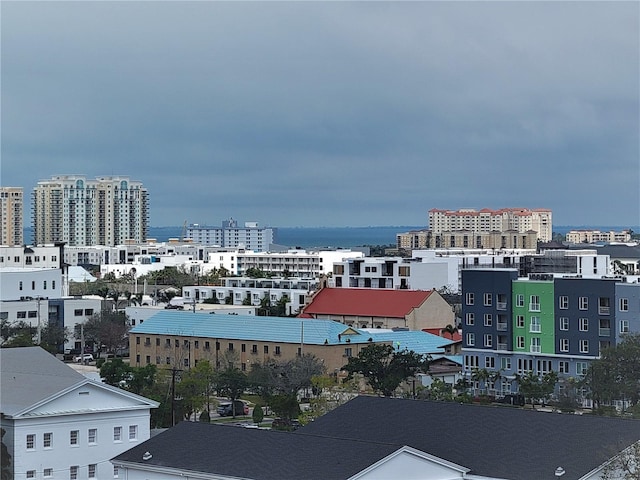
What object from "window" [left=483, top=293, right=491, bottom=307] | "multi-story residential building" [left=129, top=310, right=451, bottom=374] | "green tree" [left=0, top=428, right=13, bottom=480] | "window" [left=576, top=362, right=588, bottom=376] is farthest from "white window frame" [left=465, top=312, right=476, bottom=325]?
"green tree" [left=0, top=428, right=13, bottom=480]

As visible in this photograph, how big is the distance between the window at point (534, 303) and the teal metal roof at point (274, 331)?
17.3 feet

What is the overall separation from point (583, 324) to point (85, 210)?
113 m

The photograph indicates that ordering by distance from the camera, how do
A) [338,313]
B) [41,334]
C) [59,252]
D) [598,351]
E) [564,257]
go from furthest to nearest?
[59,252]
[564,257]
[338,313]
[41,334]
[598,351]

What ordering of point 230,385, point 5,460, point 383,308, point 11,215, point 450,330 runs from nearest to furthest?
1. point 5,460
2. point 230,385
3. point 450,330
4. point 383,308
5. point 11,215

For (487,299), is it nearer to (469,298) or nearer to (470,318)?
(469,298)

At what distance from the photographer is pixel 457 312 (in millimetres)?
51000

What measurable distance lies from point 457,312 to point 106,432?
29.3 meters

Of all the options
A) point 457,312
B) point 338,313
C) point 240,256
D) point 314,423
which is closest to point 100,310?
point 338,313

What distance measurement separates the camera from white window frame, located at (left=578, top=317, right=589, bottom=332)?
1385 inches

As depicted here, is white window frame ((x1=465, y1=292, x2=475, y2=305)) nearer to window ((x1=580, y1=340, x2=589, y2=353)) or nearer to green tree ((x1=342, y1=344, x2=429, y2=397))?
green tree ((x1=342, y1=344, x2=429, y2=397))

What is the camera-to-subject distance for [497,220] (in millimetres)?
156875


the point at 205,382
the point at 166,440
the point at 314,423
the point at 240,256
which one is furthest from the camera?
the point at 240,256

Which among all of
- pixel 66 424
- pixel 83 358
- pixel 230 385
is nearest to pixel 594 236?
pixel 83 358

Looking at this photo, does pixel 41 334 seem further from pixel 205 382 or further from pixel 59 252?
pixel 59 252
